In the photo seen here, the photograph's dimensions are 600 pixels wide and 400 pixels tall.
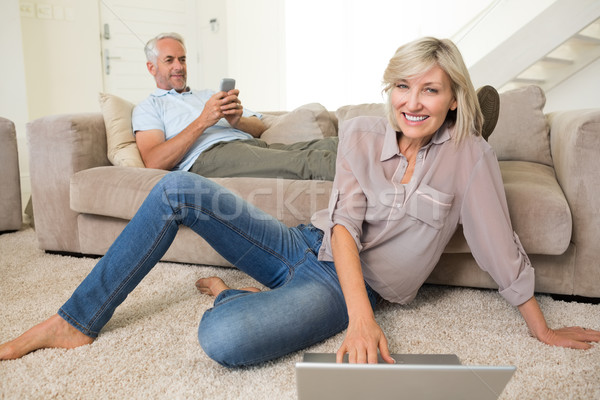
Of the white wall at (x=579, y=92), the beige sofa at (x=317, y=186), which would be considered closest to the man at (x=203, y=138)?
the beige sofa at (x=317, y=186)

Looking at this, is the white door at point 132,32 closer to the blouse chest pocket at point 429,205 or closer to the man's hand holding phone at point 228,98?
the man's hand holding phone at point 228,98

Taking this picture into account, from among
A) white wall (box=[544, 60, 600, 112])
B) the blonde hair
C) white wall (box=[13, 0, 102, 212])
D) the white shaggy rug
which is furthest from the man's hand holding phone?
white wall (box=[544, 60, 600, 112])

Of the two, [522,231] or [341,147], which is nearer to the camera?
[341,147]

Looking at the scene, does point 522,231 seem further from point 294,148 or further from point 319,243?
point 294,148

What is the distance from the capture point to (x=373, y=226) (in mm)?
1233

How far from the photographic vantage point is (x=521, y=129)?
1.99m

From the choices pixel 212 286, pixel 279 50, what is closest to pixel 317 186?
pixel 212 286

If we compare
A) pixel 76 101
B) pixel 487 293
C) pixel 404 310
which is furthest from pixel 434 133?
pixel 76 101

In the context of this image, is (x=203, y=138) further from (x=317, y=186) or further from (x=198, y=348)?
(x=198, y=348)

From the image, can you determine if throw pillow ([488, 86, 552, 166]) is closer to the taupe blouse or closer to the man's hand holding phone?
the taupe blouse

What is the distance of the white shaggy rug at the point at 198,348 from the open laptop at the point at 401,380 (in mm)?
248

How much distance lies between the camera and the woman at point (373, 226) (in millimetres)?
1107

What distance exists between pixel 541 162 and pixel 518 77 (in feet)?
8.32

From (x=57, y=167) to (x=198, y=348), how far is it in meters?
1.21
